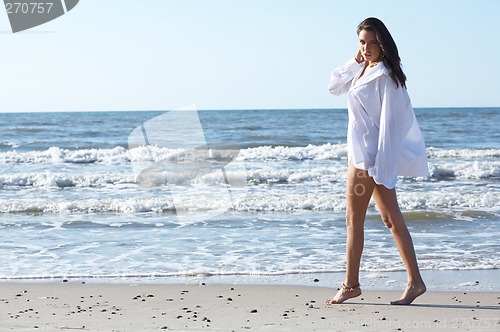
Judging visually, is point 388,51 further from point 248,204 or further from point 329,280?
point 248,204

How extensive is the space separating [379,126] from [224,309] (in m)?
1.46

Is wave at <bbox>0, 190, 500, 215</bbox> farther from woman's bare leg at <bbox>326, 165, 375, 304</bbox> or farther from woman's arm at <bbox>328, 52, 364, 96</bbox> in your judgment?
woman's arm at <bbox>328, 52, 364, 96</bbox>

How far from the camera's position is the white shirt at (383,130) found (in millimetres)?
3957

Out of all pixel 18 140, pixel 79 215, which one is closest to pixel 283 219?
pixel 79 215

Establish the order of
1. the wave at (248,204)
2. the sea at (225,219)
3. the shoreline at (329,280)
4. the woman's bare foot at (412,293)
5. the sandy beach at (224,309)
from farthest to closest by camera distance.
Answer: the wave at (248,204) → the sea at (225,219) → the shoreline at (329,280) → the woman's bare foot at (412,293) → the sandy beach at (224,309)

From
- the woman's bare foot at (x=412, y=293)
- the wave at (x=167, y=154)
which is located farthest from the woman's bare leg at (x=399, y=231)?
the wave at (x=167, y=154)

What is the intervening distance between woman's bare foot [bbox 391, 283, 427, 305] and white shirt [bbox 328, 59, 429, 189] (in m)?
0.70

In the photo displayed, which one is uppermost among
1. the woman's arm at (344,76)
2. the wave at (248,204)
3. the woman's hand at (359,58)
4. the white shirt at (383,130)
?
the woman's hand at (359,58)

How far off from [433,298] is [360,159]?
1213mm

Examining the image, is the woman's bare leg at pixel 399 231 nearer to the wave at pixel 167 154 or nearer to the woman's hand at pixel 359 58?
the woman's hand at pixel 359 58

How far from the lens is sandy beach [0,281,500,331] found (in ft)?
12.7

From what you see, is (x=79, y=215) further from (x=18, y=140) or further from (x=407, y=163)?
(x=18, y=140)

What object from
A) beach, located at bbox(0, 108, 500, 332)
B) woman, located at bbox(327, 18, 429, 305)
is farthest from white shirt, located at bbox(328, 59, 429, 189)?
beach, located at bbox(0, 108, 500, 332)

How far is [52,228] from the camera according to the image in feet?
26.4
